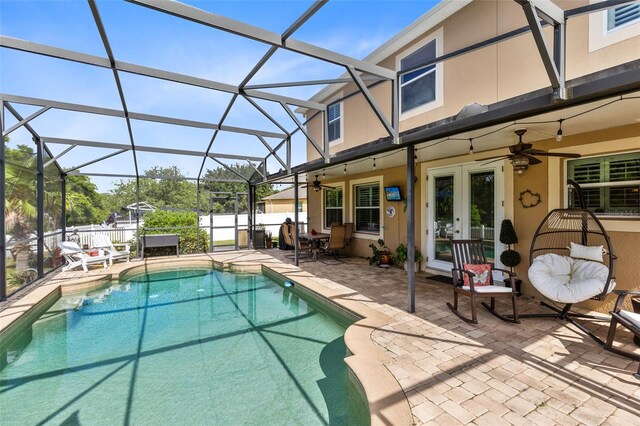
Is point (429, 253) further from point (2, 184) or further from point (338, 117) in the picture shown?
point (2, 184)

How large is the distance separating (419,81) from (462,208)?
3168 mm

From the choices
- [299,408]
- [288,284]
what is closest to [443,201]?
[288,284]

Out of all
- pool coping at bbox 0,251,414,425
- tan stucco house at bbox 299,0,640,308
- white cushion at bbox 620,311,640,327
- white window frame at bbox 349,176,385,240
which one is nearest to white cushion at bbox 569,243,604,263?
tan stucco house at bbox 299,0,640,308

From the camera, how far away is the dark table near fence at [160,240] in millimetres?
9961

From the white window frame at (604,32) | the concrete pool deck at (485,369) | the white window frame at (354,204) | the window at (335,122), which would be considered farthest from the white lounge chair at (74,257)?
the white window frame at (604,32)

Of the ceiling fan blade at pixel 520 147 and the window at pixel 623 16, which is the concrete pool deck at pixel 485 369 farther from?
the window at pixel 623 16

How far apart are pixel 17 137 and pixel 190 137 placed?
4.16m

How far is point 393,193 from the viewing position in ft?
26.2

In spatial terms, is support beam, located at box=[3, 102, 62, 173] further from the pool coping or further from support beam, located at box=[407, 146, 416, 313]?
support beam, located at box=[407, 146, 416, 313]

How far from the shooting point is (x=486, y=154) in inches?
232

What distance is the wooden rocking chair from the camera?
408 centimetres

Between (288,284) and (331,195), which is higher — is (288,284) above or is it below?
below

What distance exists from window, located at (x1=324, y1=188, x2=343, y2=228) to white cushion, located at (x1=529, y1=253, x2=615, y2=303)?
681 cm

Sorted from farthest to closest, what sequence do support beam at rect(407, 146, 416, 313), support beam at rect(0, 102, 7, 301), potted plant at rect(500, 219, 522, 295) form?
support beam at rect(0, 102, 7, 301)
potted plant at rect(500, 219, 522, 295)
support beam at rect(407, 146, 416, 313)
